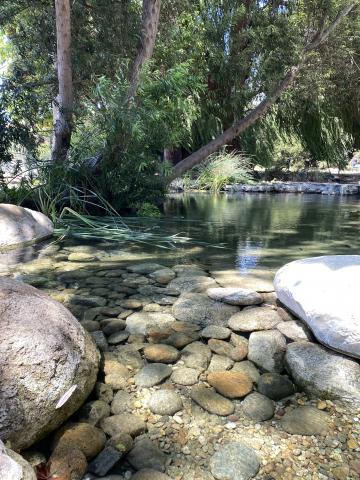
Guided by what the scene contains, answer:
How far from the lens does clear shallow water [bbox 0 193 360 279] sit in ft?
12.0

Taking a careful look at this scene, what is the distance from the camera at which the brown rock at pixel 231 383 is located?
155cm

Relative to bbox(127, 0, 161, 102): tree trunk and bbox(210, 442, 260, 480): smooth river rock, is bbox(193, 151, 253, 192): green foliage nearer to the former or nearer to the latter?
bbox(127, 0, 161, 102): tree trunk

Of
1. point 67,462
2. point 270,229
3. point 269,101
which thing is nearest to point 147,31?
point 269,101

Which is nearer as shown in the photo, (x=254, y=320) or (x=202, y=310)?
(x=254, y=320)

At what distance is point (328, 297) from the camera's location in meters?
1.89

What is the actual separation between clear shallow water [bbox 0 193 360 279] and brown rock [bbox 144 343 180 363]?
1.39 meters

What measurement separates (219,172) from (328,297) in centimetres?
1024

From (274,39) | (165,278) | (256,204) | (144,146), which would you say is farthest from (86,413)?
(274,39)

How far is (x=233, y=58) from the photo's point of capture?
862 cm

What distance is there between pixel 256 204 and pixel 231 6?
4.47m

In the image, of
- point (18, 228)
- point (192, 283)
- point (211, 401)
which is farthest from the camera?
point (18, 228)

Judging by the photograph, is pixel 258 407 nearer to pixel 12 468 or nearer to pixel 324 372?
pixel 324 372

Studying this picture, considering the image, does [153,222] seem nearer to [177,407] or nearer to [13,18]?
[177,407]

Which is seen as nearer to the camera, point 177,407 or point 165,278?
point 177,407
